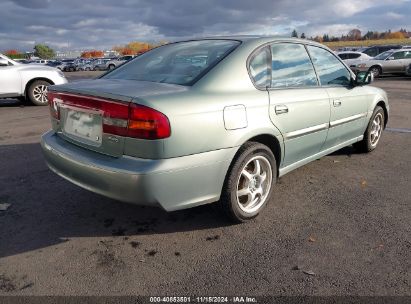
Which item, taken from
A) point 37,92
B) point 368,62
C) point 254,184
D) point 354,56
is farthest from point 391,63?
point 254,184

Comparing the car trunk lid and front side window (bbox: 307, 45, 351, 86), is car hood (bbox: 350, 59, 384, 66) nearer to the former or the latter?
front side window (bbox: 307, 45, 351, 86)

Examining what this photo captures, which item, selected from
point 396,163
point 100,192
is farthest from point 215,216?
point 396,163

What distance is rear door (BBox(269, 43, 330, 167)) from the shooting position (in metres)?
3.37

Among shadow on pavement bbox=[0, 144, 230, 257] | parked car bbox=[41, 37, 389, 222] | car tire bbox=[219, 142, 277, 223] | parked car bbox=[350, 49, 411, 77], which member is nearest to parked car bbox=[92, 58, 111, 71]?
parked car bbox=[350, 49, 411, 77]

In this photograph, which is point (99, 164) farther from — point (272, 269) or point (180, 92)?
point (272, 269)

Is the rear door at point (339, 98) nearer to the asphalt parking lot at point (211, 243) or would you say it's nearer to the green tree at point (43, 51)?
the asphalt parking lot at point (211, 243)

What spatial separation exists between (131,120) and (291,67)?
1.88 metres

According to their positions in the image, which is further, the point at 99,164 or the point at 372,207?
the point at 372,207

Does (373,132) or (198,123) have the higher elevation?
(198,123)

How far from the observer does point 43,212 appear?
3.50m

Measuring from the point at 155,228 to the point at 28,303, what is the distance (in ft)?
3.83

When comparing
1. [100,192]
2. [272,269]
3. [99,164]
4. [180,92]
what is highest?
[180,92]

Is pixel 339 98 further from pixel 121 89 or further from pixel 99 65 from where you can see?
pixel 99 65

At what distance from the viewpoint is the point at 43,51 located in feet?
362
